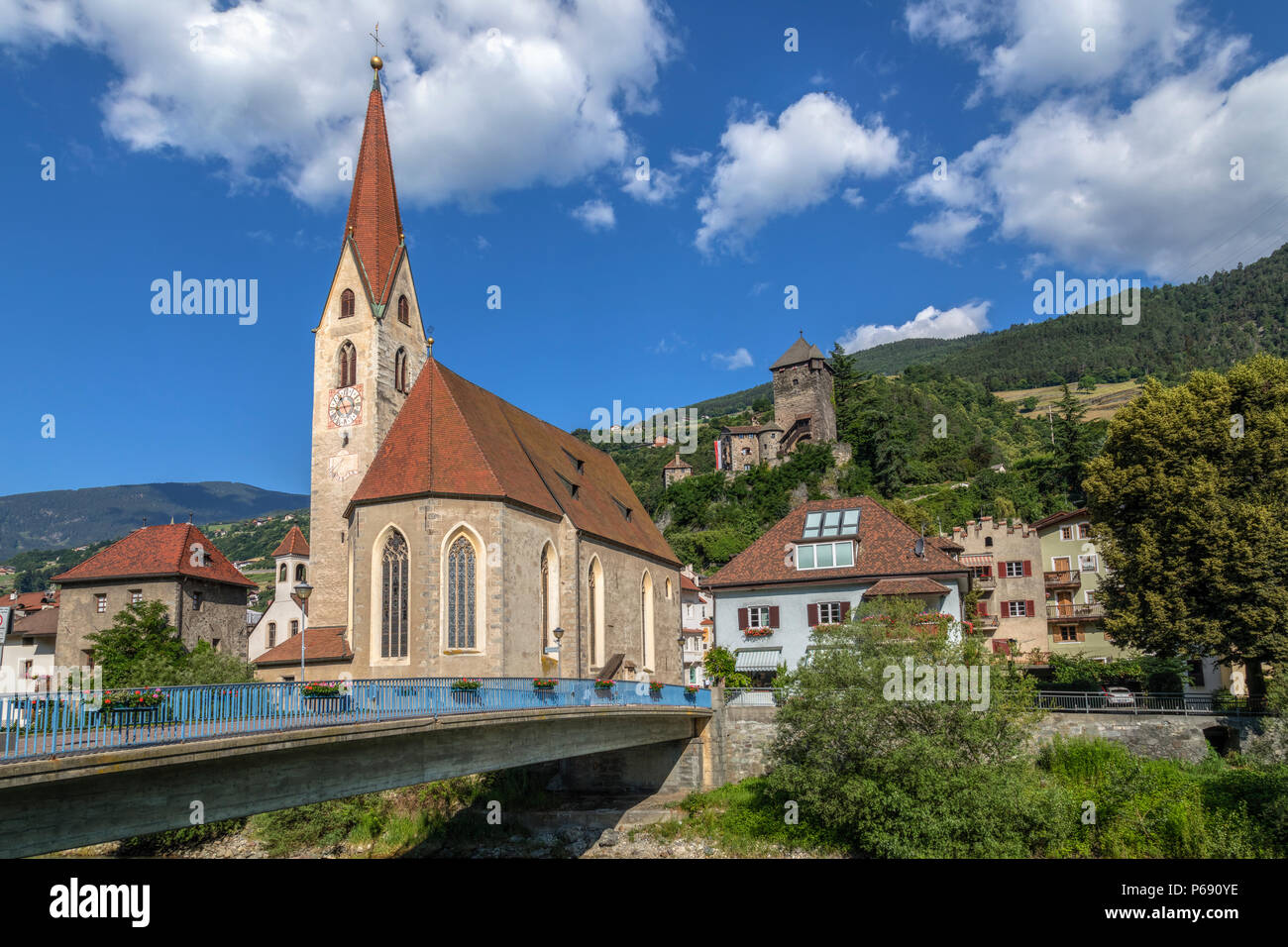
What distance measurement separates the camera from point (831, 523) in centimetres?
4044

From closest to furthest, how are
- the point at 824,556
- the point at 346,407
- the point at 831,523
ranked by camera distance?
the point at 824,556, the point at 346,407, the point at 831,523

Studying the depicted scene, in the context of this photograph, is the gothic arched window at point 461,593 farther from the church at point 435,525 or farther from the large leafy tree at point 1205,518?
the large leafy tree at point 1205,518

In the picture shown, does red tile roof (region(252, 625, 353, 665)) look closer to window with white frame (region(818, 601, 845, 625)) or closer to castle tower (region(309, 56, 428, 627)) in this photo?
castle tower (region(309, 56, 428, 627))

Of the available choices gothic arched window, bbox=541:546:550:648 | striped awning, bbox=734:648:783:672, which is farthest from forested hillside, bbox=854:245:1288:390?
gothic arched window, bbox=541:546:550:648

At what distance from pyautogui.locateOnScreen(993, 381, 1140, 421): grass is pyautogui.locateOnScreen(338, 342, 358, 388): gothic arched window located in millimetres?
120349

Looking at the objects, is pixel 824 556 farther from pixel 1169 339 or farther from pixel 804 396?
pixel 1169 339

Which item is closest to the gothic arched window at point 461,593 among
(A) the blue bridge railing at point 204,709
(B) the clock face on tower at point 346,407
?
(A) the blue bridge railing at point 204,709

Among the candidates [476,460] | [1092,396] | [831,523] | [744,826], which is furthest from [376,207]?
[1092,396]

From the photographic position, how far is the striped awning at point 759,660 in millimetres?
38094

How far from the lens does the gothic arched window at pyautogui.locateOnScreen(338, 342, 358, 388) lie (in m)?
40.3

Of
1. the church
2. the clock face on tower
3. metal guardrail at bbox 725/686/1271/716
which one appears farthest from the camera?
the clock face on tower

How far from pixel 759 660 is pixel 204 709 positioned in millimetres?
27255
